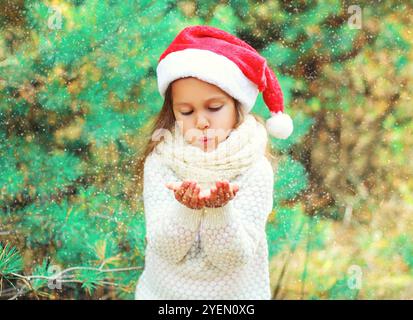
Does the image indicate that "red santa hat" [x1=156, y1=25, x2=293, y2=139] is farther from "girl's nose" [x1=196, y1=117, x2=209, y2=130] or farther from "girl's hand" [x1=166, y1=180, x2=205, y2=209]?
"girl's hand" [x1=166, y1=180, x2=205, y2=209]

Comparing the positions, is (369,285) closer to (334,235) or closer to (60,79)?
(334,235)

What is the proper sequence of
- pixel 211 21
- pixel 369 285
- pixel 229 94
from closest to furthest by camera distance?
pixel 229 94
pixel 211 21
pixel 369 285

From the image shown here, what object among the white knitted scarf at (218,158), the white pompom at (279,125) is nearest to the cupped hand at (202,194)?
the white knitted scarf at (218,158)

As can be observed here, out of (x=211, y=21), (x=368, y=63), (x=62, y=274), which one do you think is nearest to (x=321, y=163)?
(x=368, y=63)

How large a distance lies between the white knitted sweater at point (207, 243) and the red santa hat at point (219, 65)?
153 mm

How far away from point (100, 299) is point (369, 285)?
83 cm

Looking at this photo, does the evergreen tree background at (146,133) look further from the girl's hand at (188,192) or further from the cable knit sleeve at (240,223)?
the girl's hand at (188,192)

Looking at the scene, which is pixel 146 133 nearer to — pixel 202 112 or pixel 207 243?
pixel 202 112

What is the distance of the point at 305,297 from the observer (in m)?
2.13

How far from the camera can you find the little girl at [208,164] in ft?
4.53

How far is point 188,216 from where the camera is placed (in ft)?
4.32

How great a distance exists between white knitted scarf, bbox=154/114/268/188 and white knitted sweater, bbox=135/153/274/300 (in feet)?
0.08

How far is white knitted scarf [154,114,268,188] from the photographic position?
1.41 metres

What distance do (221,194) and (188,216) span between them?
114 millimetres
